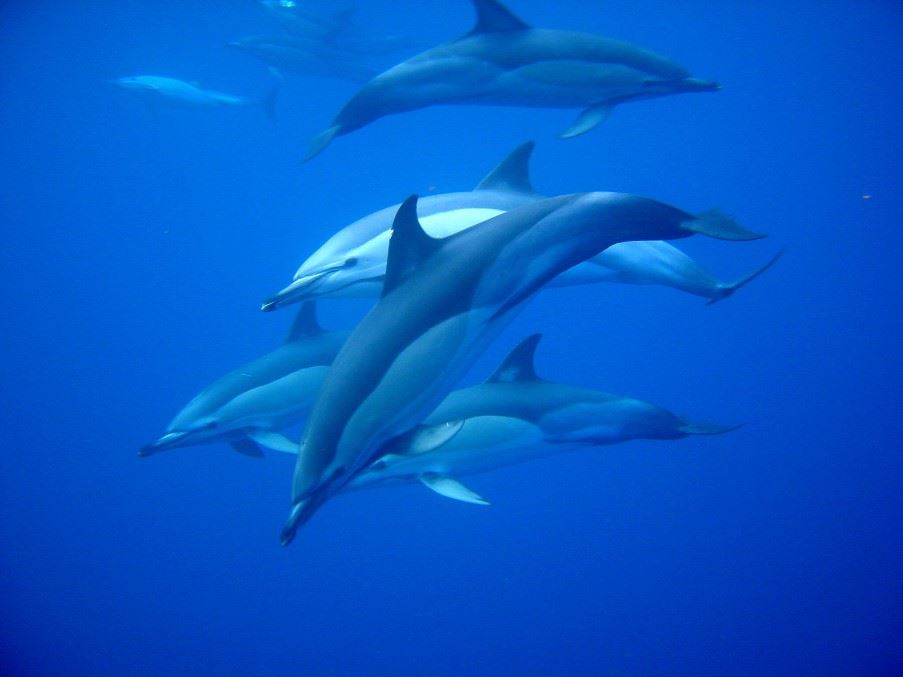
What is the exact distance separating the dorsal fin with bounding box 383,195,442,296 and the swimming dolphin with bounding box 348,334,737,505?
7.93ft

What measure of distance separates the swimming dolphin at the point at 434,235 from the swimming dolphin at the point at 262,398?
3.02ft

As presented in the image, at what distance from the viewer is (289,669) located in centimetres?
885

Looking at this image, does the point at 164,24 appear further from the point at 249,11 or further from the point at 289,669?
the point at 289,669

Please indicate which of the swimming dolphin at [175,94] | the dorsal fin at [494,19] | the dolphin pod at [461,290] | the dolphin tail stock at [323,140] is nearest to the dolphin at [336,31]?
the swimming dolphin at [175,94]

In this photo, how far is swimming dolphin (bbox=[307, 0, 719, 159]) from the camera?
14.6 feet

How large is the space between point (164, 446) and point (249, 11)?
16.4m

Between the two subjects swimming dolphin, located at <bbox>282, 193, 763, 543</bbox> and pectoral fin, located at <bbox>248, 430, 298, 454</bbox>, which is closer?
swimming dolphin, located at <bbox>282, 193, 763, 543</bbox>

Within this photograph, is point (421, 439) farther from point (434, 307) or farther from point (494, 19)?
point (494, 19)

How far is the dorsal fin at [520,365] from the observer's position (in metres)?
5.04

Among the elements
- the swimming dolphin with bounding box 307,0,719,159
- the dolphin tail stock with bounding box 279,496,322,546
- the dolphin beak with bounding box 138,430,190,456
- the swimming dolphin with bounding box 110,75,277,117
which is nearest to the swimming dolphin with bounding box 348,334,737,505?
the dolphin beak with bounding box 138,430,190,456

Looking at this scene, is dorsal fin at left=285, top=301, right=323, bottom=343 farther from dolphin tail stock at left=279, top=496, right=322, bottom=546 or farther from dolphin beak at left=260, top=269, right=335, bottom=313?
dolphin tail stock at left=279, top=496, right=322, bottom=546

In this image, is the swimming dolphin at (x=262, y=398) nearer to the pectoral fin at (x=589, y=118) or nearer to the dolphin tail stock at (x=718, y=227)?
the pectoral fin at (x=589, y=118)

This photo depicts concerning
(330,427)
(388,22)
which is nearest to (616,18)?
(388,22)

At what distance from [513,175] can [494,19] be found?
1.13 meters
